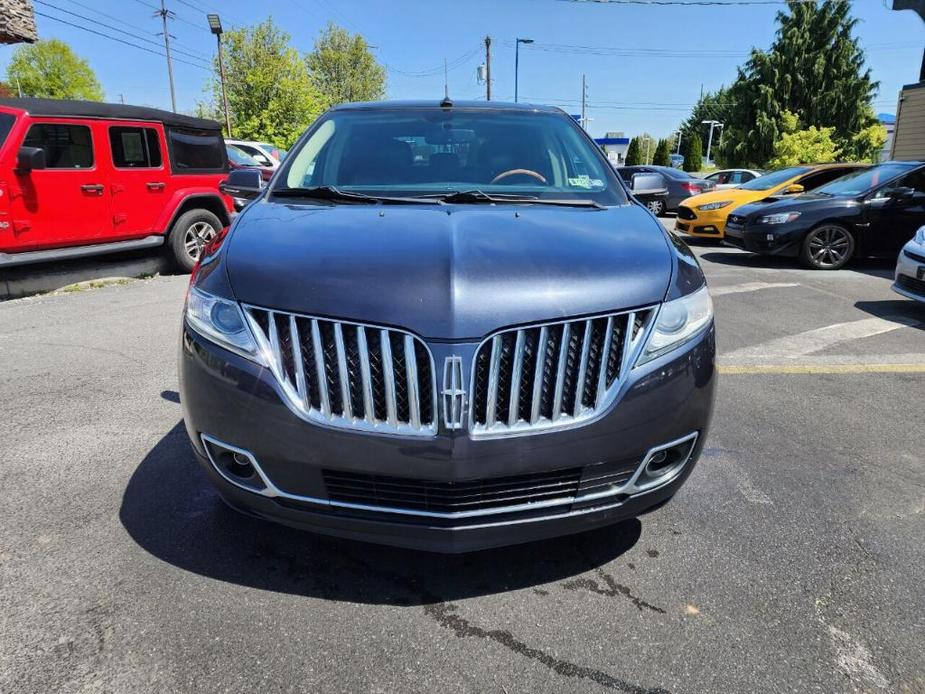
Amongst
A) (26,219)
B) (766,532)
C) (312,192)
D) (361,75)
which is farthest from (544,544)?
(361,75)

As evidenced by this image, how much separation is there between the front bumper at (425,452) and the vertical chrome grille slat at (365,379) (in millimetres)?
66

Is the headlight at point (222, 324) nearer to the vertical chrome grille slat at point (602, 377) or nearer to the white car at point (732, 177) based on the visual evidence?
the vertical chrome grille slat at point (602, 377)

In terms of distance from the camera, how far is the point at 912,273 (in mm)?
6062

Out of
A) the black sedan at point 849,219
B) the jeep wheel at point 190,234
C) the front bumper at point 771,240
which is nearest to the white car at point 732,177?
the black sedan at point 849,219

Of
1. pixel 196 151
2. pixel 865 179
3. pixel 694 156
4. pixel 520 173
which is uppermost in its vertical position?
pixel 694 156

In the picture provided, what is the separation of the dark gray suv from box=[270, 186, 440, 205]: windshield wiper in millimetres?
480

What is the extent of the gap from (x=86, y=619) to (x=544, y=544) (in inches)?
62.2

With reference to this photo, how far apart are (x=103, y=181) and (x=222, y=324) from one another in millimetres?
6456

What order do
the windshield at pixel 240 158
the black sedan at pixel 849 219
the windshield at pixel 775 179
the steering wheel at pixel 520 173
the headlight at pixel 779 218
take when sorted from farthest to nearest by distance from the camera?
the windshield at pixel 240 158
the windshield at pixel 775 179
the headlight at pixel 779 218
the black sedan at pixel 849 219
the steering wheel at pixel 520 173

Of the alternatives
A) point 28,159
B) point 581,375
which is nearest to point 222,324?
point 581,375

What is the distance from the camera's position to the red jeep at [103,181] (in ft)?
21.4

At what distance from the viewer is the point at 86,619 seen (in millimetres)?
2059

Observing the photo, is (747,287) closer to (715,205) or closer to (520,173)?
(715,205)

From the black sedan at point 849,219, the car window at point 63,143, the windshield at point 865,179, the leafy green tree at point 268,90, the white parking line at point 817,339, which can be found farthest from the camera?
the leafy green tree at point 268,90
